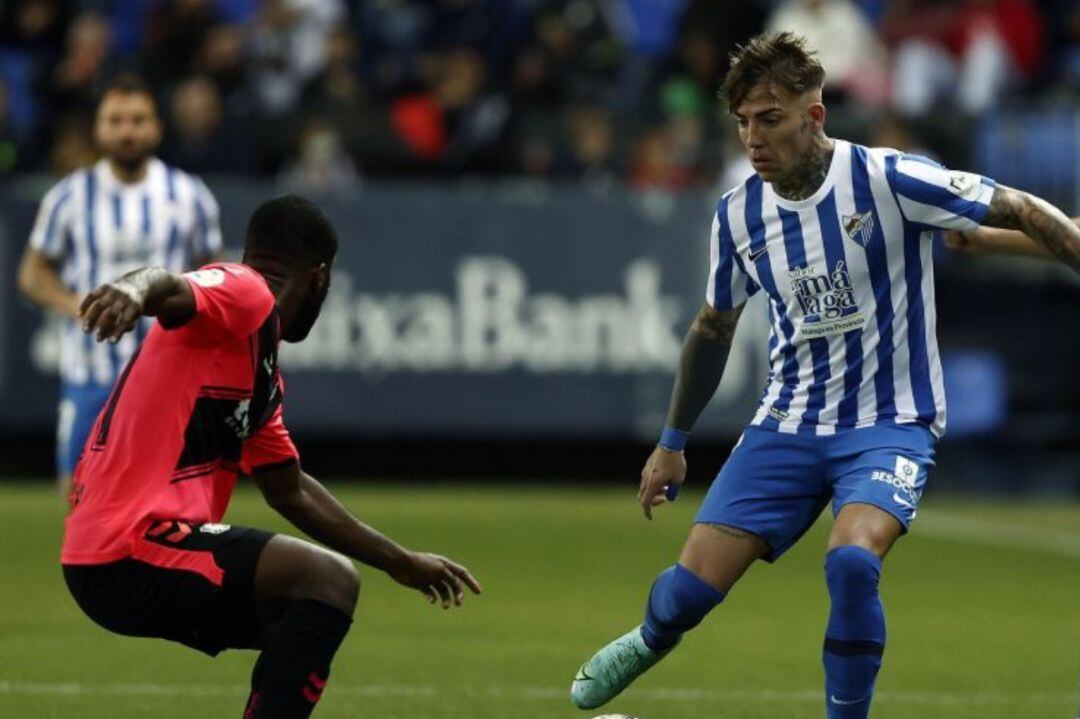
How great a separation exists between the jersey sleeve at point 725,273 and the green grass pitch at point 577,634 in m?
1.39

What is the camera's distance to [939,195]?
→ 623cm

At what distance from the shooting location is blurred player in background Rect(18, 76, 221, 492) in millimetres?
9633

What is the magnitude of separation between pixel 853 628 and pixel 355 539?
1.29 m

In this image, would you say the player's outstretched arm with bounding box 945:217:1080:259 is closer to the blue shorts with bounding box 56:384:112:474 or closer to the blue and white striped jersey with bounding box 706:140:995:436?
the blue and white striped jersey with bounding box 706:140:995:436

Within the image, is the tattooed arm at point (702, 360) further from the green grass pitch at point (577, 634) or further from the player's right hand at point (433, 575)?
the player's right hand at point (433, 575)

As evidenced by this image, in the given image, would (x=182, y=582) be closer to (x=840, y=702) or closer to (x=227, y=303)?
(x=227, y=303)

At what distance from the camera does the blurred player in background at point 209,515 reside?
5254 mm

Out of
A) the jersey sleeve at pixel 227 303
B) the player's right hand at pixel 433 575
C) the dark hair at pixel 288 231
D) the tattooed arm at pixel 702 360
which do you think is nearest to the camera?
the jersey sleeve at pixel 227 303

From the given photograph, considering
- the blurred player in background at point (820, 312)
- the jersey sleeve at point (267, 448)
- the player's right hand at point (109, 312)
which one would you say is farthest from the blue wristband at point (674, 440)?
the player's right hand at point (109, 312)

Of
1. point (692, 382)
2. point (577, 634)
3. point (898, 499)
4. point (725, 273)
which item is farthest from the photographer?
point (577, 634)

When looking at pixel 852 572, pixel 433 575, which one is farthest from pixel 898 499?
pixel 433 575

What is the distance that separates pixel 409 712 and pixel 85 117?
8.83 m

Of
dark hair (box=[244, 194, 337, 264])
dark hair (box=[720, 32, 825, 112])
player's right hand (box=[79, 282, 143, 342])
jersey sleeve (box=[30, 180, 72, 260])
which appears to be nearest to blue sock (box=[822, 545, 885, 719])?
dark hair (box=[720, 32, 825, 112])

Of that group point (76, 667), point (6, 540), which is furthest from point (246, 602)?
point (6, 540)
